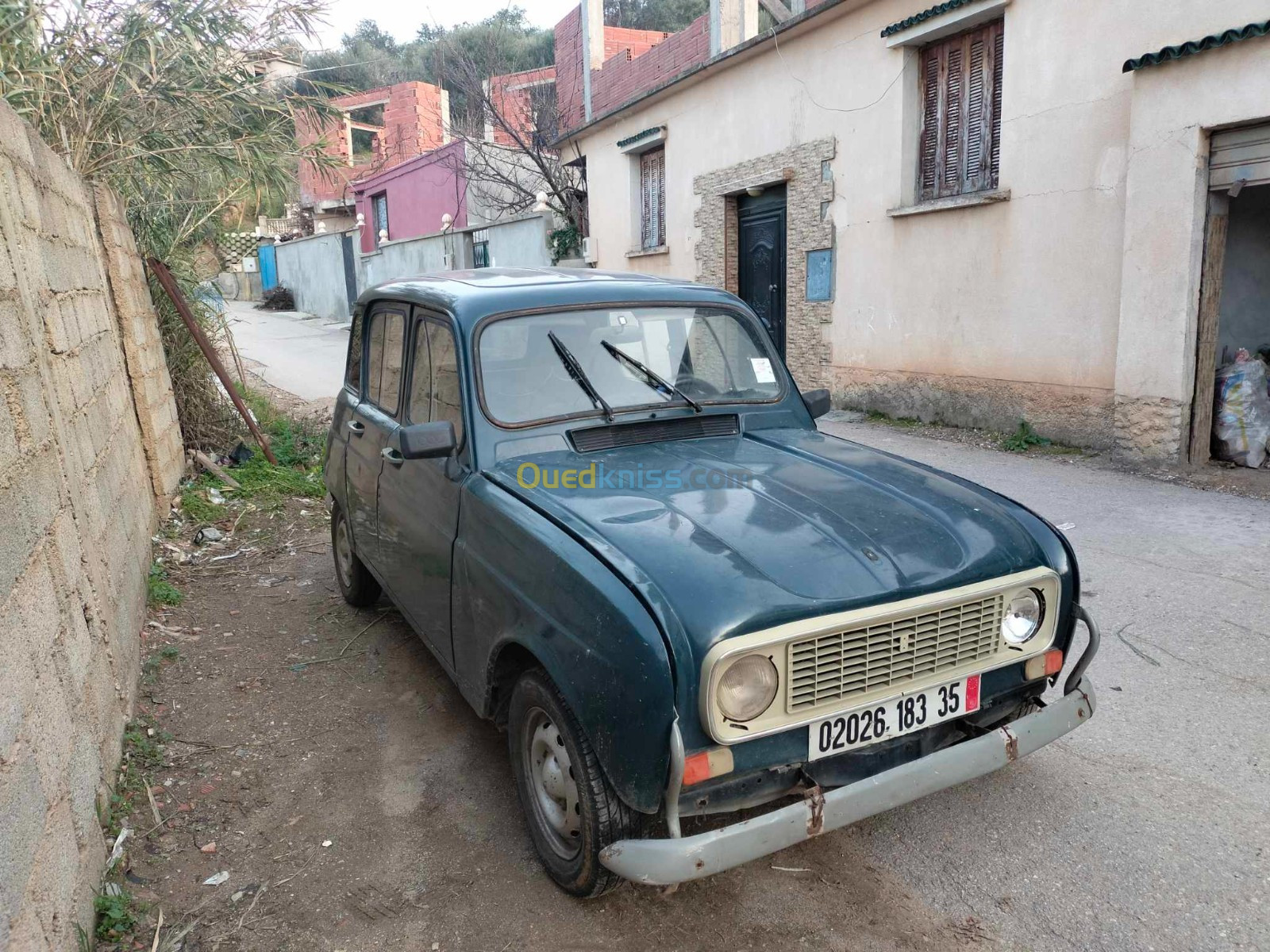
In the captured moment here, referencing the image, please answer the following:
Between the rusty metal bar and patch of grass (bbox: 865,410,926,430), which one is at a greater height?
the rusty metal bar

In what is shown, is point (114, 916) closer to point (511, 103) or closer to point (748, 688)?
point (748, 688)

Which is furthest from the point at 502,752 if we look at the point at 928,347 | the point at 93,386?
the point at 928,347

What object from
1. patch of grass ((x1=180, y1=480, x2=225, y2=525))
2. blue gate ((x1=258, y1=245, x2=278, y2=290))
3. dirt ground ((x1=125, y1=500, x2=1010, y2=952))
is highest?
blue gate ((x1=258, y1=245, x2=278, y2=290))

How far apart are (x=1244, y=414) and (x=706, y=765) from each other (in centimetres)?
680

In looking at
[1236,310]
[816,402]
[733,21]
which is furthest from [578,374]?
[733,21]

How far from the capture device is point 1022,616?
263cm

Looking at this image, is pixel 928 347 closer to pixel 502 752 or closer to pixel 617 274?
pixel 617 274

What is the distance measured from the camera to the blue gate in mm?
34031

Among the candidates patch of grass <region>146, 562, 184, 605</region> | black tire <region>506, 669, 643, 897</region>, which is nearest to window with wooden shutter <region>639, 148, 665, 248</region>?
patch of grass <region>146, 562, 184, 605</region>

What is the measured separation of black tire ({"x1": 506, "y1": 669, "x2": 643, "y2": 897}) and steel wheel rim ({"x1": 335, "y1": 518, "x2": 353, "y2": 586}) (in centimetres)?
226

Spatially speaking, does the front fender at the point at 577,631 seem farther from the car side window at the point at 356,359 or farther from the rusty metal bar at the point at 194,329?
the rusty metal bar at the point at 194,329

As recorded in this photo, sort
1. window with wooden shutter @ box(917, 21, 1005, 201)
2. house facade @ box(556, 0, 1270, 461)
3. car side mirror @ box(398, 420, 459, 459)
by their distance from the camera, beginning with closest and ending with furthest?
car side mirror @ box(398, 420, 459, 459)
house facade @ box(556, 0, 1270, 461)
window with wooden shutter @ box(917, 21, 1005, 201)

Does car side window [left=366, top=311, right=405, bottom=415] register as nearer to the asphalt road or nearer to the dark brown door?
the asphalt road

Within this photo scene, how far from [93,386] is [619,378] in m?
2.96
